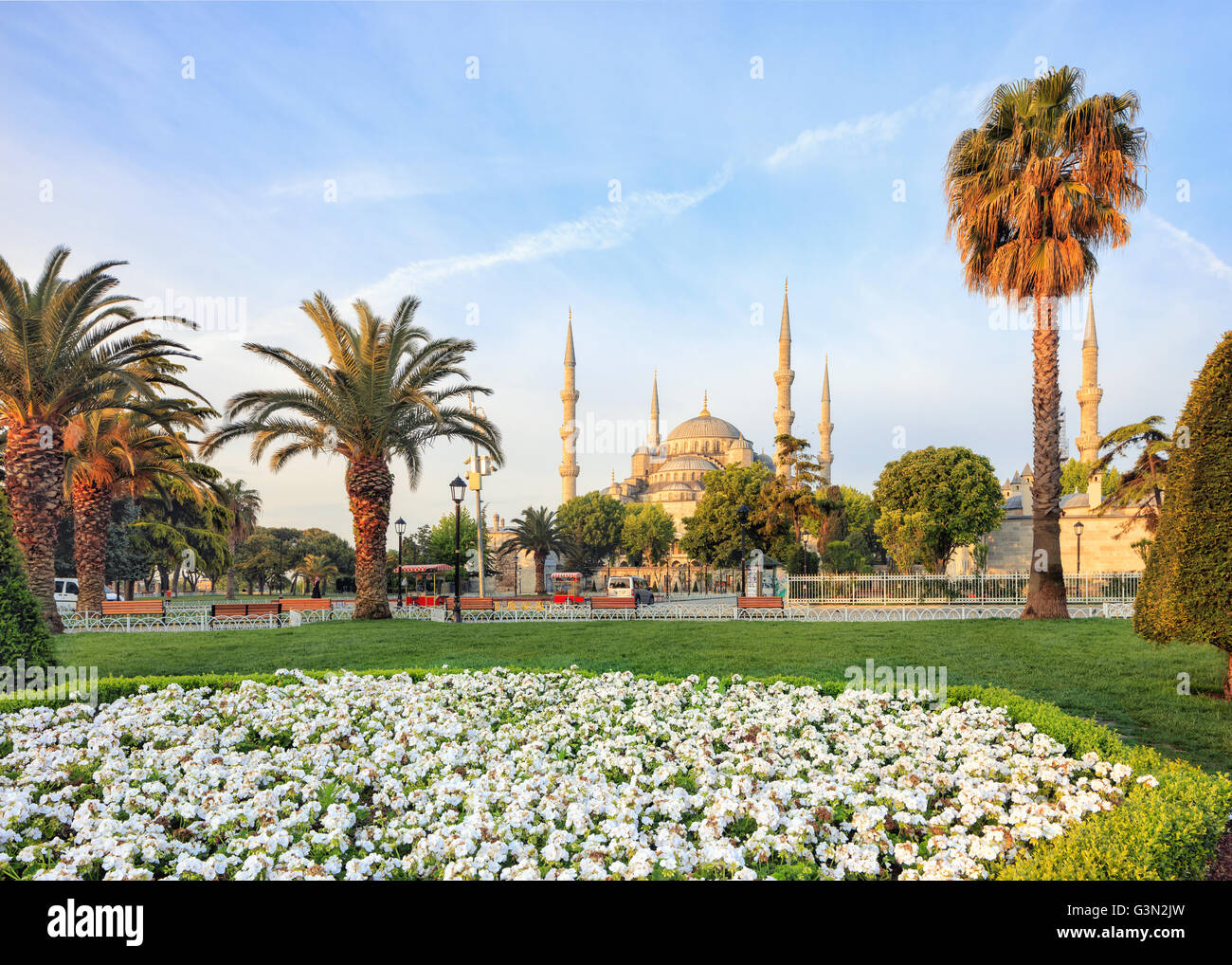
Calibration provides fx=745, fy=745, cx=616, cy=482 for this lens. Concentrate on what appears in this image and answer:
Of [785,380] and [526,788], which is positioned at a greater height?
[785,380]

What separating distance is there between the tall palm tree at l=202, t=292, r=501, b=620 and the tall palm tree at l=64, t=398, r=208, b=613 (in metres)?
1.20

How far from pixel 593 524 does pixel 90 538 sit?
41861mm

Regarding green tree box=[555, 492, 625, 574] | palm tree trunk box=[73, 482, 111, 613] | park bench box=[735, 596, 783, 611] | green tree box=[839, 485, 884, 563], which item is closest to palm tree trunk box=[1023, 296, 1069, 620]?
park bench box=[735, 596, 783, 611]

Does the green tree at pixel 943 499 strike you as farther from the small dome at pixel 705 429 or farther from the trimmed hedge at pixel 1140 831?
the small dome at pixel 705 429

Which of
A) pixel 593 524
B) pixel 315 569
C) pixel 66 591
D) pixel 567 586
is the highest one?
pixel 593 524

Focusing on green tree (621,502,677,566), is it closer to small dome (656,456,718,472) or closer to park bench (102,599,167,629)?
small dome (656,456,718,472)

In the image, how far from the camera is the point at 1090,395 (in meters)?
44.5

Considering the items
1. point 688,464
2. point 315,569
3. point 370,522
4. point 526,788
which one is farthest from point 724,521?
point 688,464

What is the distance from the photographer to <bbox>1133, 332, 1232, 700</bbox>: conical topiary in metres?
7.34

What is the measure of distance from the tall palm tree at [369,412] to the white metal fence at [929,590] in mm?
12160

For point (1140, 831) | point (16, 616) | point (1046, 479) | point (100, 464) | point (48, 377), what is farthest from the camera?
point (100, 464)

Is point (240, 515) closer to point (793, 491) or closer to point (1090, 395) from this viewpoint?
point (793, 491)
